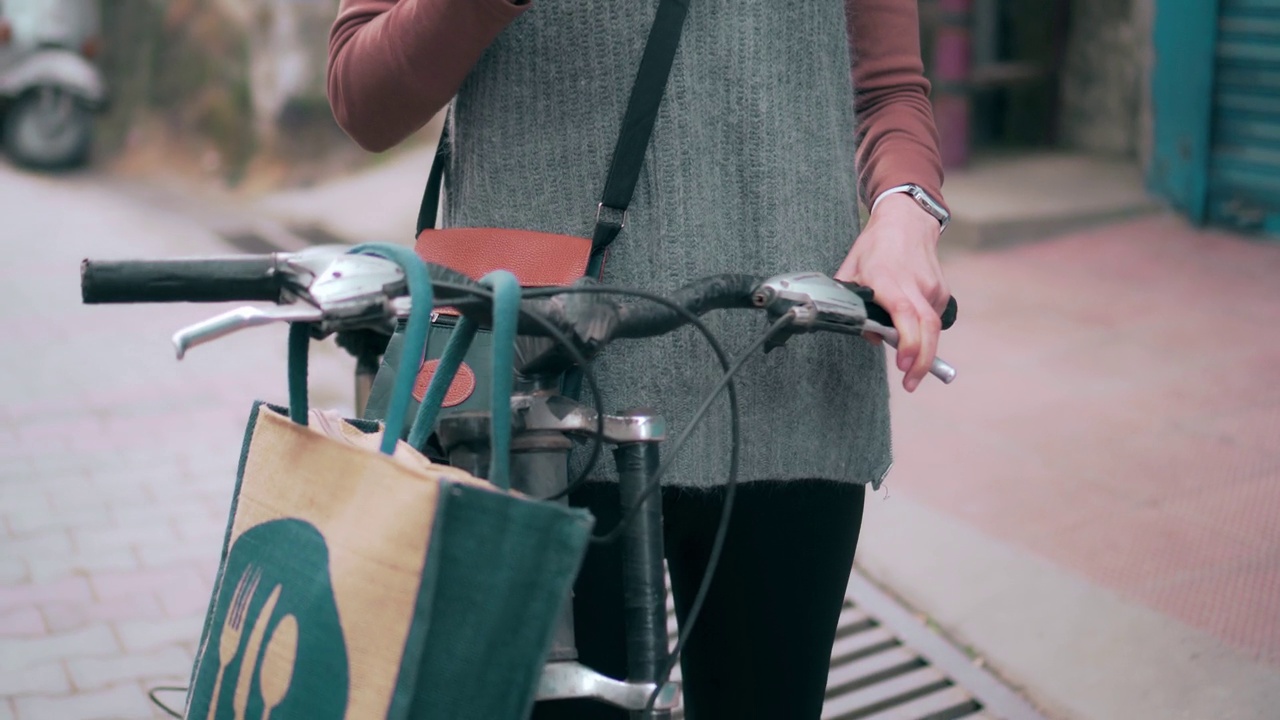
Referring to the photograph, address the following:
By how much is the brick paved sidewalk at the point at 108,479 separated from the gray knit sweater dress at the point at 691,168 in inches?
77.8

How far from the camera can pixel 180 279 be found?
1021 mm

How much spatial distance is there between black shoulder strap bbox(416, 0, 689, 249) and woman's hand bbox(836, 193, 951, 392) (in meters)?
0.24

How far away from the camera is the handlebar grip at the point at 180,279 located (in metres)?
1.01

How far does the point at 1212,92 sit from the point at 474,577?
5.96m

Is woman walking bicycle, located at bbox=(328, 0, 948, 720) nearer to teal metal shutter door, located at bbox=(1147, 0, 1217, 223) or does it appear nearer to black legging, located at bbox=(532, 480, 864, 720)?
black legging, located at bbox=(532, 480, 864, 720)

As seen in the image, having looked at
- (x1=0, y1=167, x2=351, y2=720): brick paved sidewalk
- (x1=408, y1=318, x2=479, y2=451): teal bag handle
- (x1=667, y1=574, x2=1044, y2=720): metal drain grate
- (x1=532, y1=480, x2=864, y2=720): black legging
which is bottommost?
(x1=667, y1=574, x2=1044, y2=720): metal drain grate

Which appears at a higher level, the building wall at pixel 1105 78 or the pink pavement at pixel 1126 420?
the building wall at pixel 1105 78

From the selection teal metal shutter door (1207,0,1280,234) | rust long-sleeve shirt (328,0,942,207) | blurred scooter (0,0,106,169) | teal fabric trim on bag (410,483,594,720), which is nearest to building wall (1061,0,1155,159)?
teal metal shutter door (1207,0,1280,234)

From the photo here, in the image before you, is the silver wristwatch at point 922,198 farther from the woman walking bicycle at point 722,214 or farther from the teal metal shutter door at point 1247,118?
the teal metal shutter door at point 1247,118

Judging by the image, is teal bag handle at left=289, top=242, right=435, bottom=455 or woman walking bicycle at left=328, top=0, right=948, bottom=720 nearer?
teal bag handle at left=289, top=242, right=435, bottom=455

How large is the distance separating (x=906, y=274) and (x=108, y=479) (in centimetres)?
350

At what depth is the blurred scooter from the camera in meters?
9.32

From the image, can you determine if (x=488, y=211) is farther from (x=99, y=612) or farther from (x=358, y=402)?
(x=99, y=612)

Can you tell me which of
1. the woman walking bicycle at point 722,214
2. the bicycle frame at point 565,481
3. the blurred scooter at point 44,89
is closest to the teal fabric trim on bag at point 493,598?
the bicycle frame at point 565,481
